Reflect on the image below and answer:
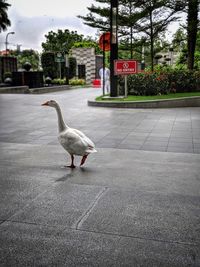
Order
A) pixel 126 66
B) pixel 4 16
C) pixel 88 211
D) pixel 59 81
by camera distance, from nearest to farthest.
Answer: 1. pixel 88 211
2. pixel 126 66
3. pixel 59 81
4. pixel 4 16

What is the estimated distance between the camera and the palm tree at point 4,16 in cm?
5659

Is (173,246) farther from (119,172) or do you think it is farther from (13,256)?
(119,172)

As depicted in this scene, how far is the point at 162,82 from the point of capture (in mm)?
15406

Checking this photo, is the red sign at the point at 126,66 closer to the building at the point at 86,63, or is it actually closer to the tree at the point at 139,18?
the tree at the point at 139,18

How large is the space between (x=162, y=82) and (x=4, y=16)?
162ft

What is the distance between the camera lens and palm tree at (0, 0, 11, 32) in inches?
2228

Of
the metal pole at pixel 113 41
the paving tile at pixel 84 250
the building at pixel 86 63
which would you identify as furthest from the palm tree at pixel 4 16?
the paving tile at pixel 84 250

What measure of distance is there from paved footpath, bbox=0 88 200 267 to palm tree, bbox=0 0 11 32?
179 ft

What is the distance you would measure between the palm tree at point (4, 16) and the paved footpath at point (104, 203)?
179 feet

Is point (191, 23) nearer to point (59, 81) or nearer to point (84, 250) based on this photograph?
point (59, 81)

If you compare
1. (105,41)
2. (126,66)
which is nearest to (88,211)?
(126,66)

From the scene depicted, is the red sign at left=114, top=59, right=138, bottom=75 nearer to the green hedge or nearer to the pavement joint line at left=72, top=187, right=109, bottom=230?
the green hedge

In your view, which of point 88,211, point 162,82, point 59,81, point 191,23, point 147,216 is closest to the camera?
point 147,216

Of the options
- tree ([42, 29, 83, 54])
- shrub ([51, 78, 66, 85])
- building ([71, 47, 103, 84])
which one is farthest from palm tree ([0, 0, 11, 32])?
shrub ([51, 78, 66, 85])
